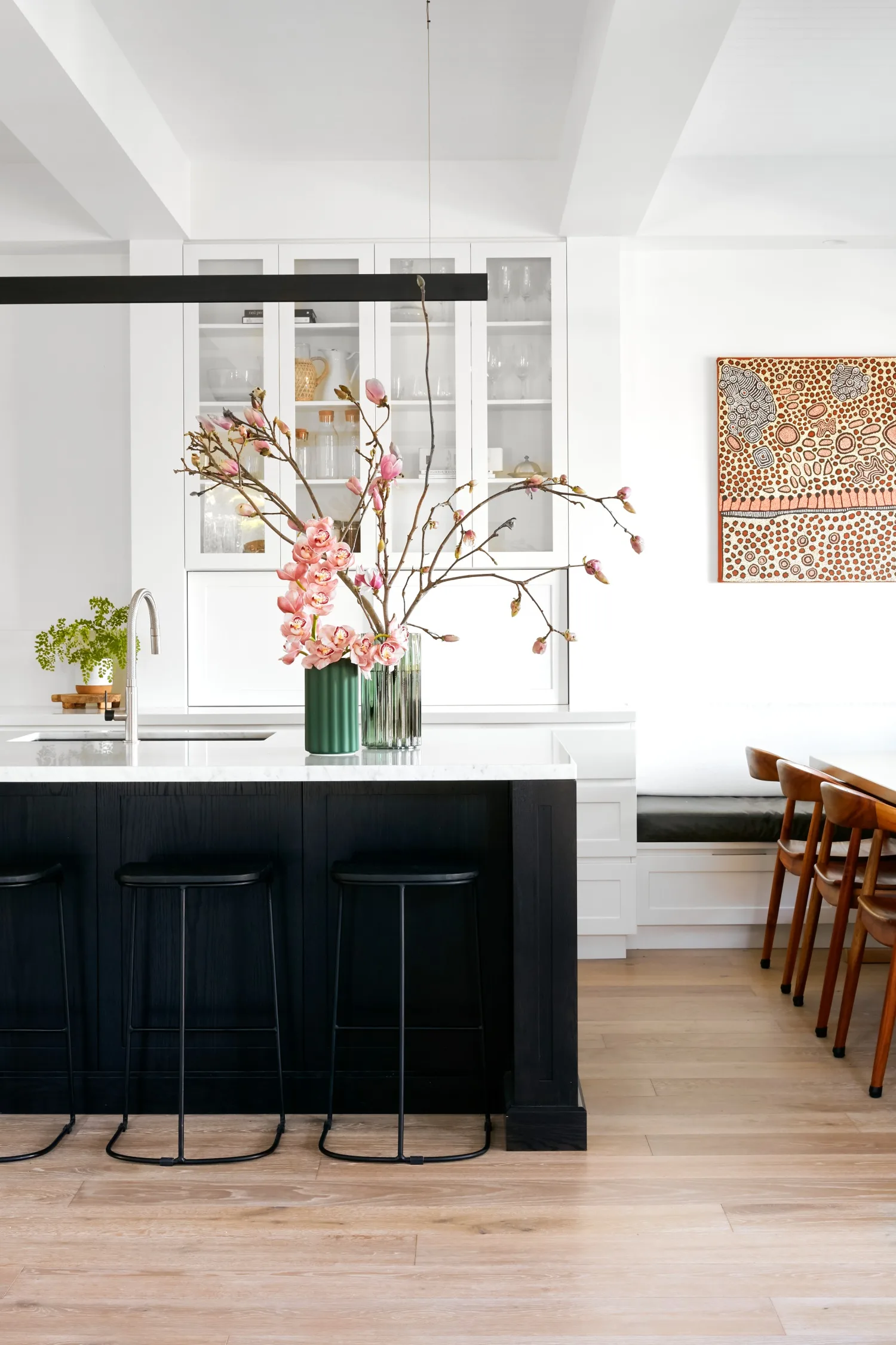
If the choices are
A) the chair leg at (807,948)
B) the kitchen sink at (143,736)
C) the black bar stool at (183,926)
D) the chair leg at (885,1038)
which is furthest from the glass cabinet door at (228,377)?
the chair leg at (885,1038)

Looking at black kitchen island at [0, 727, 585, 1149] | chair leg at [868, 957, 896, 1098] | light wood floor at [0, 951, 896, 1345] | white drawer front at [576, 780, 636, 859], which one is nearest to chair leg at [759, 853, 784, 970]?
white drawer front at [576, 780, 636, 859]

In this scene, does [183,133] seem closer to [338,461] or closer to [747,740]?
[338,461]

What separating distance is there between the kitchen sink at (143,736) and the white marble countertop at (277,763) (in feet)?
0.71

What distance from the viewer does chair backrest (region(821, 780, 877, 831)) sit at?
3088 mm

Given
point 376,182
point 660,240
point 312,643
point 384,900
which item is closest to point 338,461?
point 376,182

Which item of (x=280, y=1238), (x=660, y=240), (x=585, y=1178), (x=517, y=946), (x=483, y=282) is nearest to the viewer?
(x=280, y=1238)

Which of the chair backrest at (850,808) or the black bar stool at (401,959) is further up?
the chair backrest at (850,808)

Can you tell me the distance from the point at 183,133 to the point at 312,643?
2.71 metres

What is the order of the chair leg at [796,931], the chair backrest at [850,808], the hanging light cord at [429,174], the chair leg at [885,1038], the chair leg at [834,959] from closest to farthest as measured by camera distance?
the chair leg at [885,1038], the chair backrest at [850,808], the chair leg at [834,959], the chair leg at [796,931], the hanging light cord at [429,174]

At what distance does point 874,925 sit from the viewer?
2.98 m

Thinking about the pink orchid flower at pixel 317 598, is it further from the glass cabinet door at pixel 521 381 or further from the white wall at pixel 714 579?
the white wall at pixel 714 579

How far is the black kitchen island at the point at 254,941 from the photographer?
2812 mm

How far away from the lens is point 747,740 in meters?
4.95

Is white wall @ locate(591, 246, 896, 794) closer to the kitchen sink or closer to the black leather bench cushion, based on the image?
the black leather bench cushion
